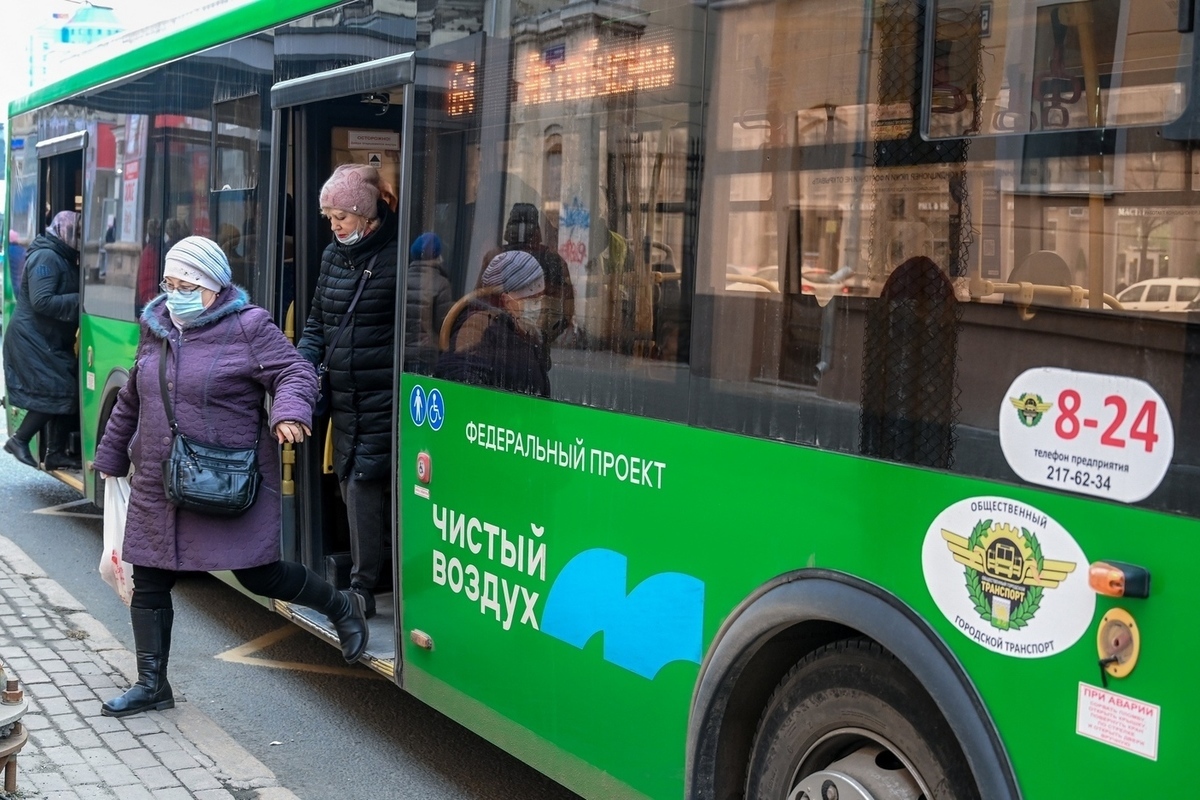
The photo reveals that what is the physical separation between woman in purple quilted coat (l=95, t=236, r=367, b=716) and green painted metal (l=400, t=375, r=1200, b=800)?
0.66m

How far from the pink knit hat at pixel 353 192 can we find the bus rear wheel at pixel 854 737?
298cm

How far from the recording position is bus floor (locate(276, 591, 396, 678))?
546 centimetres

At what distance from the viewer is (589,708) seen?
400cm

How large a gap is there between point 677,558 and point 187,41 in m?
4.79

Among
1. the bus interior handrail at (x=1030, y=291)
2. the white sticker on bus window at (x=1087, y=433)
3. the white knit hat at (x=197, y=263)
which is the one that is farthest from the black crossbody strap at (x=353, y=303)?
the white sticker on bus window at (x=1087, y=433)

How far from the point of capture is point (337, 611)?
5.58m

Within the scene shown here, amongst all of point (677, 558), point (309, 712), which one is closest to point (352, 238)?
point (309, 712)

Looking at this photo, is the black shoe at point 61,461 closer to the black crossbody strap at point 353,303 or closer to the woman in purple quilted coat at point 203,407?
the woman in purple quilted coat at point 203,407

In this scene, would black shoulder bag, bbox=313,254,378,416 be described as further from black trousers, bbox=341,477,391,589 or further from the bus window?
the bus window

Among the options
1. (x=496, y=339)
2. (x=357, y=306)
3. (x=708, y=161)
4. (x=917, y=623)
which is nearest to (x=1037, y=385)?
(x=917, y=623)

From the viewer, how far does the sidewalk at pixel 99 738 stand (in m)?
4.73

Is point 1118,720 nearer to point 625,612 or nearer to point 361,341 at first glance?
point 625,612

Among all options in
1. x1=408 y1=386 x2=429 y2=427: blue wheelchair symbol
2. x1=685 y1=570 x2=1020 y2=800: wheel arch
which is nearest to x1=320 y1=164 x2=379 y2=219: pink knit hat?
x1=408 y1=386 x2=429 y2=427: blue wheelchair symbol

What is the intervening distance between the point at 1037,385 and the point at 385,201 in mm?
3725
